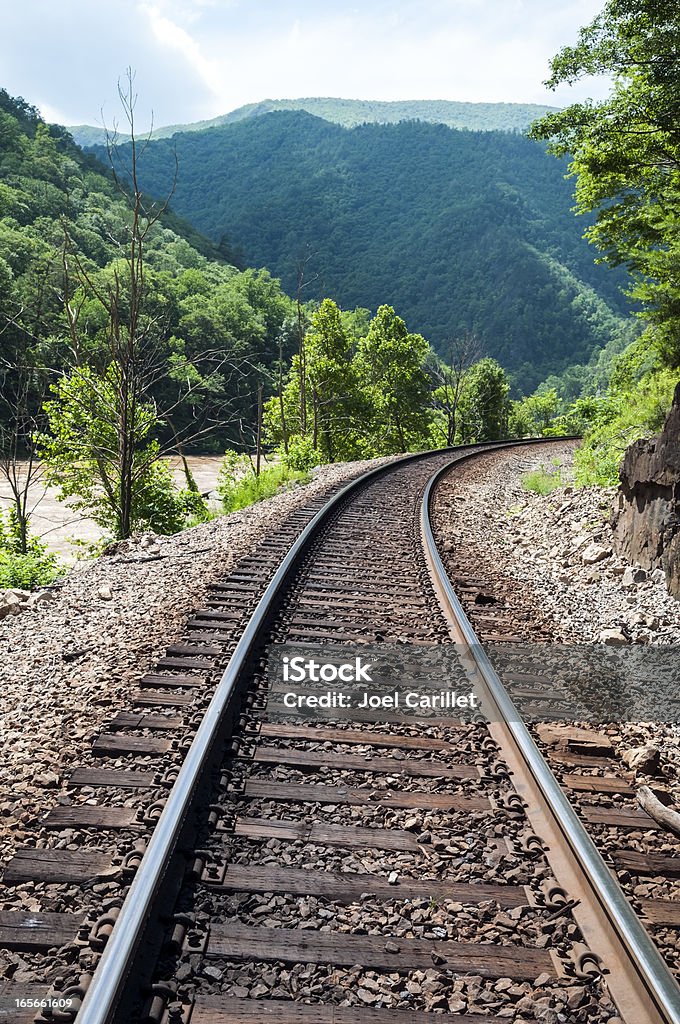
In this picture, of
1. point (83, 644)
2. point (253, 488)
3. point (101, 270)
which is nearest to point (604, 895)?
point (83, 644)

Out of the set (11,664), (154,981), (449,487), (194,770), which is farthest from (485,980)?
(449,487)

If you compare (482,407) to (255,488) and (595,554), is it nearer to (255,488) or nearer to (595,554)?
(255,488)

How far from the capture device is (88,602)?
18.6 ft

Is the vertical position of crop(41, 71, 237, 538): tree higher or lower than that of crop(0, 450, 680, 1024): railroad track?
higher

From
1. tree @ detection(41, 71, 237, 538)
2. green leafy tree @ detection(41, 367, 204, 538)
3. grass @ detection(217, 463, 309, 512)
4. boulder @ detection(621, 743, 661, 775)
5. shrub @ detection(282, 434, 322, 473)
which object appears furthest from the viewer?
shrub @ detection(282, 434, 322, 473)

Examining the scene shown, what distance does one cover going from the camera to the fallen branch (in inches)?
112

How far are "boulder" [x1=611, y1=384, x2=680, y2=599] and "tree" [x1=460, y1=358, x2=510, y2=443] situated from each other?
3919 centimetres

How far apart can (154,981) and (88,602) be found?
4039 millimetres

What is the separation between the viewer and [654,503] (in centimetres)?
600

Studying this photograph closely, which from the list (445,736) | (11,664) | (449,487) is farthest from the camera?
(449,487)

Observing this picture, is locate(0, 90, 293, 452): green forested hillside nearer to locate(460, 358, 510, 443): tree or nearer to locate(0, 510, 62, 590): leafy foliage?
locate(460, 358, 510, 443): tree

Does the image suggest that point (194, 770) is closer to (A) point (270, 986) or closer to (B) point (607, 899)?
(A) point (270, 986)

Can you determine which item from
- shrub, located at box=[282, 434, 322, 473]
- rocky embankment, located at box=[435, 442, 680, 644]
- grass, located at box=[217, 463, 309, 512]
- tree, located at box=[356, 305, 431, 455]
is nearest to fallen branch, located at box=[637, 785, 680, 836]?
rocky embankment, located at box=[435, 442, 680, 644]

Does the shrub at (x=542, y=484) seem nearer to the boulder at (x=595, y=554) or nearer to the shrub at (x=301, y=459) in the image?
the boulder at (x=595, y=554)
